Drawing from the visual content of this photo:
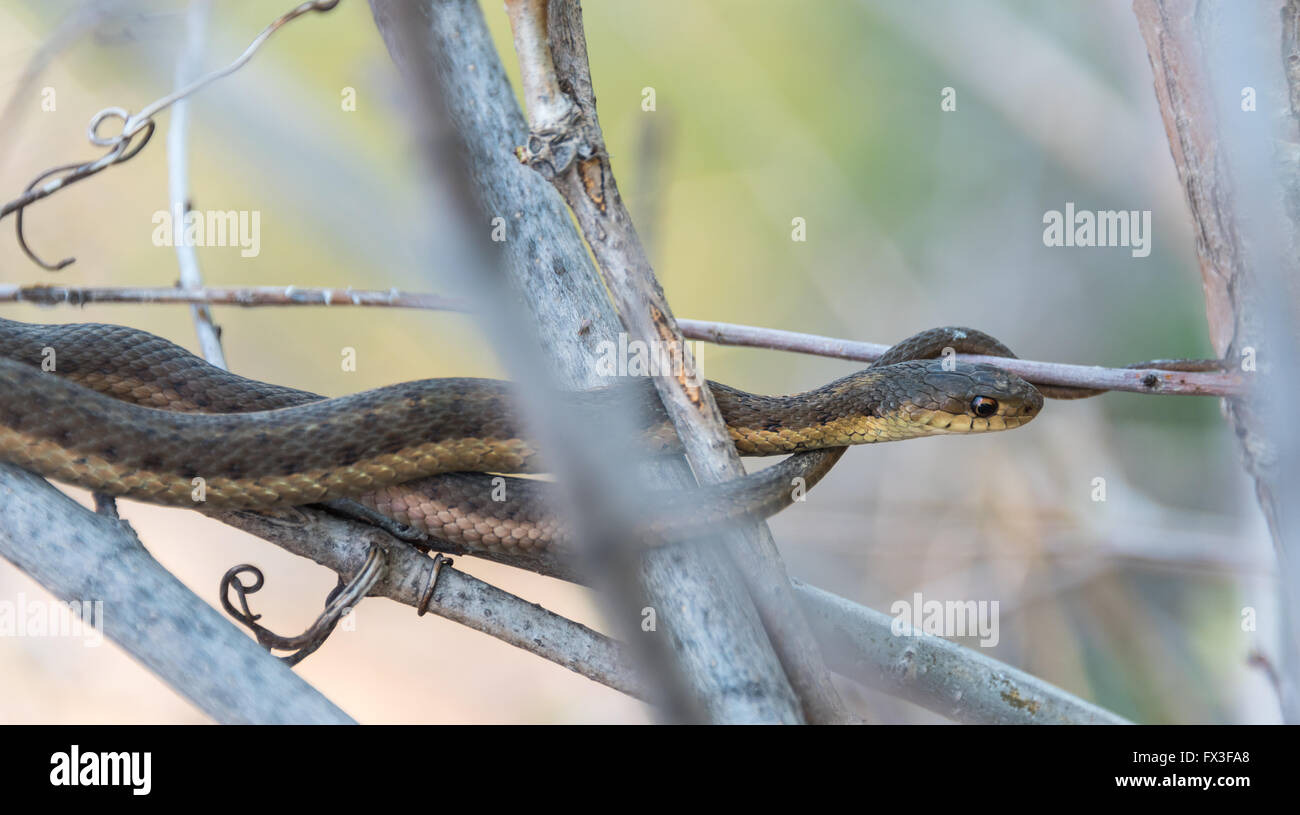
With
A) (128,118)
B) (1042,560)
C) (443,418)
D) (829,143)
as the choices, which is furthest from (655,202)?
(829,143)

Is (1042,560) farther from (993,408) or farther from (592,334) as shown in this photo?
(592,334)

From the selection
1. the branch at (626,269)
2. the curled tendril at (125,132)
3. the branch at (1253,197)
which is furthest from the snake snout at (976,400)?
the curled tendril at (125,132)

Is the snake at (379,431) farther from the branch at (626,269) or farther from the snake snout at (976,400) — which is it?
the branch at (626,269)

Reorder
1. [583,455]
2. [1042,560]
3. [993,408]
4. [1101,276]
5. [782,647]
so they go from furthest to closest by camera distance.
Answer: [1101,276] < [1042,560] < [993,408] < [782,647] < [583,455]

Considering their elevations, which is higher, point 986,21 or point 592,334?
point 986,21
